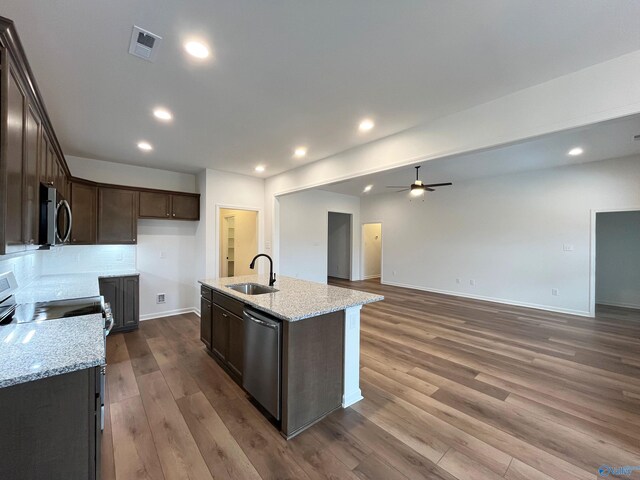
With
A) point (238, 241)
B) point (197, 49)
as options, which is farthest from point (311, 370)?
point (238, 241)

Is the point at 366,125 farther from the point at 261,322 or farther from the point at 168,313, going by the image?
the point at 168,313

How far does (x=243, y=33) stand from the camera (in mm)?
1727

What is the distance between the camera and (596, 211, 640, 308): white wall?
5.66 m

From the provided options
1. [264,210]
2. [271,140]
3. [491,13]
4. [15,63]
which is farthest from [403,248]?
[15,63]

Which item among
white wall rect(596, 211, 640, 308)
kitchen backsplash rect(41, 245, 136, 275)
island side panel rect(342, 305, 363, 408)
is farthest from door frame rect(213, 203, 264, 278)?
white wall rect(596, 211, 640, 308)

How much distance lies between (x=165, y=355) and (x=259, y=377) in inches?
70.7

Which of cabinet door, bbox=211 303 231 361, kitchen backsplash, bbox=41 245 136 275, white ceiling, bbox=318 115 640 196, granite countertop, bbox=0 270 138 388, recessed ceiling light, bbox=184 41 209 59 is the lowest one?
cabinet door, bbox=211 303 231 361

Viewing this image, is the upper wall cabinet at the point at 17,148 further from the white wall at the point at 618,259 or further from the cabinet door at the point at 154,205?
the white wall at the point at 618,259

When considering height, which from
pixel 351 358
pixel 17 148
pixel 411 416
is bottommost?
pixel 411 416

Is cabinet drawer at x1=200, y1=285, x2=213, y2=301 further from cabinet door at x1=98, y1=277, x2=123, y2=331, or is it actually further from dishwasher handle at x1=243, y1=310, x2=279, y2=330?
cabinet door at x1=98, y1=277, x2=123, y2=331

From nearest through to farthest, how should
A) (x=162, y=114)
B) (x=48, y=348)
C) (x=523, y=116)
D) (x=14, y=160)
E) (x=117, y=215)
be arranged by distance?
1. (x=48, y=348)
2. (x=14, y=160)
3. (x=523, y=116)
4. (x=162, y=114)
5. (x=117, y=215)

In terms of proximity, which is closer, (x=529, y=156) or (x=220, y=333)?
→ (x=220, y=333)

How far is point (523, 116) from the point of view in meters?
2.35

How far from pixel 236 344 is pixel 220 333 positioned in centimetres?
43
